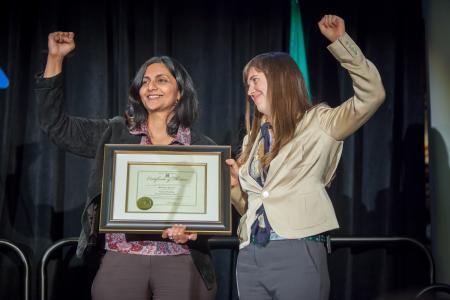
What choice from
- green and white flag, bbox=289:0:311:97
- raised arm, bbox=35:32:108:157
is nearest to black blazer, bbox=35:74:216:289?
raised arm, bbox=35:32:108:157

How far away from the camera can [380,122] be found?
11.7 feet

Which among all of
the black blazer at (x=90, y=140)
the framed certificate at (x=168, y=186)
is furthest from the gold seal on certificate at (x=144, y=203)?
the black blazer at (x=90, y=140)

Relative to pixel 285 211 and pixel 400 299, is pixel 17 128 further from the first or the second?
pixel 400 299

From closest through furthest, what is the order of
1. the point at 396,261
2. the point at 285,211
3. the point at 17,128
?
the point at 285,211, the point at 17,128, the point at 396,261

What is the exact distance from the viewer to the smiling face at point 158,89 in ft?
7.61

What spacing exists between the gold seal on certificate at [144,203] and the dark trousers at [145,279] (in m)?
0.20

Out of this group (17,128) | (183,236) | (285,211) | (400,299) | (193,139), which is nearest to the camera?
(400,299)

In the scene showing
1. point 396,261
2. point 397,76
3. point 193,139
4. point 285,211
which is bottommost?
point 396,261

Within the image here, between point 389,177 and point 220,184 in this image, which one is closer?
point 220,184

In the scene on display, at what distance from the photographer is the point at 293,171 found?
2029 millimetres

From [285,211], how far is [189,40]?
1.76 meters

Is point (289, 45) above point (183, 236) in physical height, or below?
above

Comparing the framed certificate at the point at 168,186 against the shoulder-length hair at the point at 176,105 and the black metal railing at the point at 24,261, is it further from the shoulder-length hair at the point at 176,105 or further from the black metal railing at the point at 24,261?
the black metal railing at the point at 24,261

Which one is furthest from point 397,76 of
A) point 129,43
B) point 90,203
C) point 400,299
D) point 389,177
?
point 400,299
